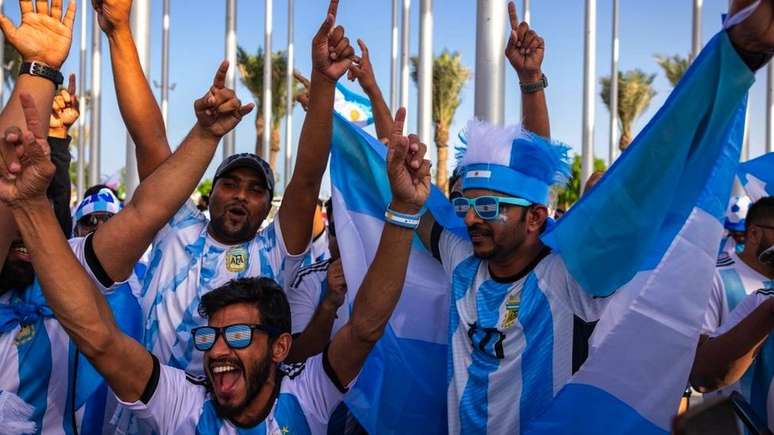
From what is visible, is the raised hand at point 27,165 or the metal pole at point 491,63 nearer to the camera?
the raised hand at point 27,165

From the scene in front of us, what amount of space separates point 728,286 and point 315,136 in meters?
2.14

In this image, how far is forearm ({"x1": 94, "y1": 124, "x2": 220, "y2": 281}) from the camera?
3432mm

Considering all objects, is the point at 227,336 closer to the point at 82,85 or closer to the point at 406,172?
the point at 406,172

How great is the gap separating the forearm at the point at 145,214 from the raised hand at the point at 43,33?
0.54m

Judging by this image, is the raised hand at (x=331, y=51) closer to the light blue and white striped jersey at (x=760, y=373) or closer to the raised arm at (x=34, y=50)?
the raised arm at (x=34, y=50)

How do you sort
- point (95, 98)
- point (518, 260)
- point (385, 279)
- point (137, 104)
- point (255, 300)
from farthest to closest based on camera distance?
point (95, 98), point (137, 104), point (518, 260), point (255, 300), point (385, 279)

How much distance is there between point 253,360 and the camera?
10.8ft

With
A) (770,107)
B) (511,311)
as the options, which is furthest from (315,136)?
(770,107)

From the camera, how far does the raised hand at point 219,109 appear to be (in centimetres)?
368

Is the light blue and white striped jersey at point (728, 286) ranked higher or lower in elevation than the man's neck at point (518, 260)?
lower

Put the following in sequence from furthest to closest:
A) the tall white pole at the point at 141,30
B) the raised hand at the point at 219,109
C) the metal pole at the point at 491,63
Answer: the tall white pole at the point at 141,30 → the metal pole at the point at 491,63 → the raised hand at the point at 219,109

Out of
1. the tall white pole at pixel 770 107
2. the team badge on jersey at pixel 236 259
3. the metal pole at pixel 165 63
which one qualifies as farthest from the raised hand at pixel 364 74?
the metal pole at pixel 165 63

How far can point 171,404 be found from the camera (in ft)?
10.7

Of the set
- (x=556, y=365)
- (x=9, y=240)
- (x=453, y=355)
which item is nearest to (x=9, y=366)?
(x=9, y=240)
